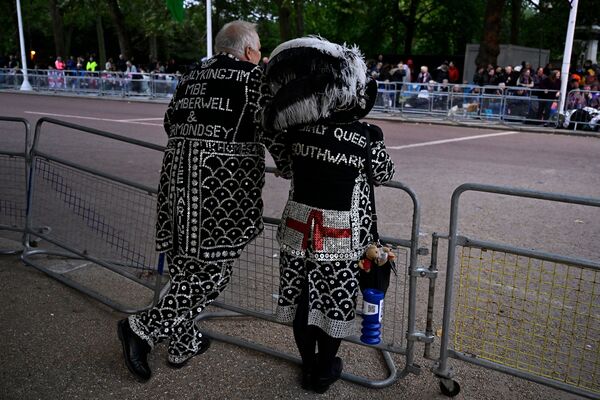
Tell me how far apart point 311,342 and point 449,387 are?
2.59ft

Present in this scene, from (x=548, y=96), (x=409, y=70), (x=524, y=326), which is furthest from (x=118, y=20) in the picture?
(x=524, y=326)

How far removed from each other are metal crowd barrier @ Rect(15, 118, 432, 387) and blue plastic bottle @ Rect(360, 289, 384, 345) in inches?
8.4

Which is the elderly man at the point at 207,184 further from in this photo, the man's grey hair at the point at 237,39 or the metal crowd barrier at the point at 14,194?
the metal crowd barrier at the point at 14,194

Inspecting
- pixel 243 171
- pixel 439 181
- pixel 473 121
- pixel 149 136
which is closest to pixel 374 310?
pixel 243 171

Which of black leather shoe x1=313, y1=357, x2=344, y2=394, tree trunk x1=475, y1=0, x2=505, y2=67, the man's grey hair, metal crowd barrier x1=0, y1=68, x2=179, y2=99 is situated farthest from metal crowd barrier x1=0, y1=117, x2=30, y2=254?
tree trunk x1=475, y1=0, x2=505, y2=67

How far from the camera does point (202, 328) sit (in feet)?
12.8

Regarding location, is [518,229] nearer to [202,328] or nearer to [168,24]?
[202,328]

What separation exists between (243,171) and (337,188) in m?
0.53

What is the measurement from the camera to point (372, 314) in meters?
3.01

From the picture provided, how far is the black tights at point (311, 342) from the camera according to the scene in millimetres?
3033

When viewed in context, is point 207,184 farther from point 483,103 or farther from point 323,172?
point 483,103

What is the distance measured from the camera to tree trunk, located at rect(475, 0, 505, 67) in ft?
75.9

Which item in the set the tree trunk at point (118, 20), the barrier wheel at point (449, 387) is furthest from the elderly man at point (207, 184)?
the tree trunk at point (118, 20)

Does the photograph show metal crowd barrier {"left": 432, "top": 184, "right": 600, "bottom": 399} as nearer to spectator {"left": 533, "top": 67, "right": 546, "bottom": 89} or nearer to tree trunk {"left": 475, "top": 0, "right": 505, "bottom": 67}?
spectator {"left": 533, "top": 67, "right": 546, "bottom": 89}
